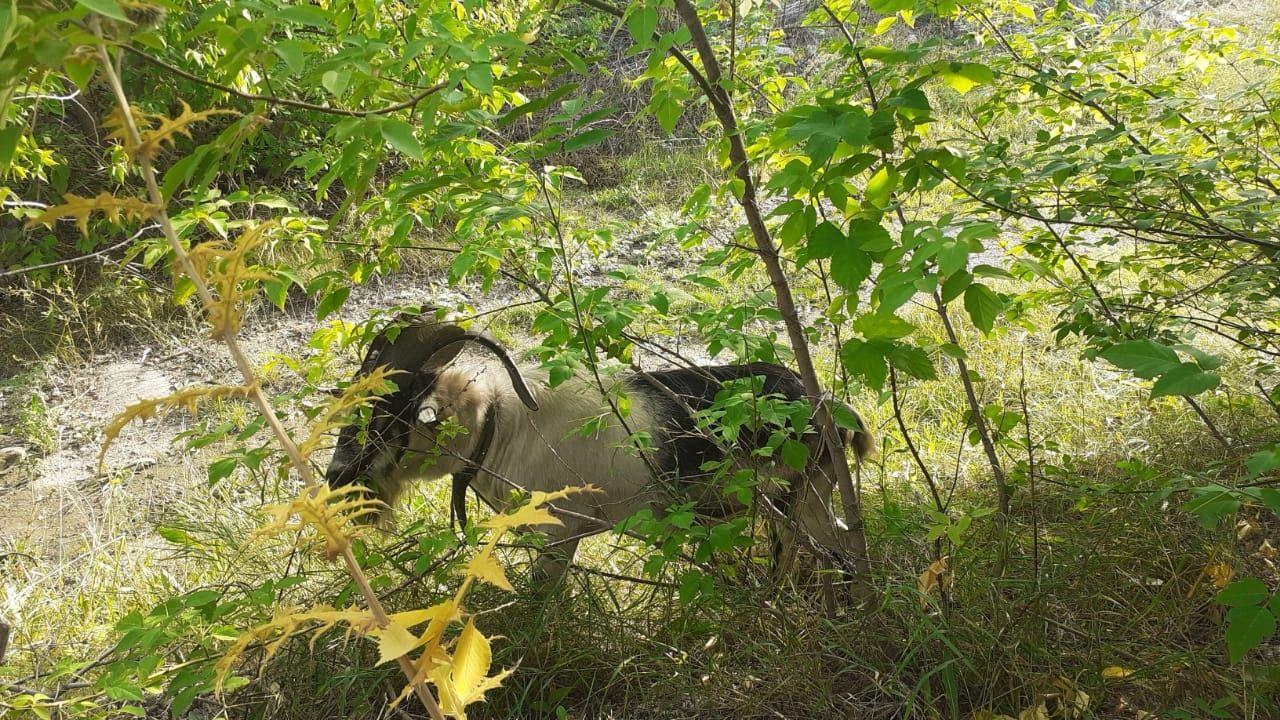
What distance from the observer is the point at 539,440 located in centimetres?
332

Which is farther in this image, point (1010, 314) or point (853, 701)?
point (1010, 314)

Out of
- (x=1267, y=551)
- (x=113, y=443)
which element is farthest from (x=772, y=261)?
(x=113, y=443)

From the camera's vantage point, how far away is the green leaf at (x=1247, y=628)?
Result: 4.60ft

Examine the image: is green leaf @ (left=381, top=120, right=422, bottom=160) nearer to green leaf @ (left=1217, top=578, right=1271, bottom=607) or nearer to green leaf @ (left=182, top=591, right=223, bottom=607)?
green leaf @ (left=182, top=591, right=223, bottom=607)

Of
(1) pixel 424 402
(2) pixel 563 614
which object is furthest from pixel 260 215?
(2) pixel 563 614

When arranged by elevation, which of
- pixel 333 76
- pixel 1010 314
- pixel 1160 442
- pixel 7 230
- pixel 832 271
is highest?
pixel 333 76

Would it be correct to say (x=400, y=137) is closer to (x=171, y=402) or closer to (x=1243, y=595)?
(x=171, y=402)

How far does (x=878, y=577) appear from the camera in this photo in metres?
2.46

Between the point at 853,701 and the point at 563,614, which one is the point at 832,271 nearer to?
the point at 853,701

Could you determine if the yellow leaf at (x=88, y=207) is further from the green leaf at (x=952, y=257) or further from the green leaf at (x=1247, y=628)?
the green leaf at (x=1247, y=628)

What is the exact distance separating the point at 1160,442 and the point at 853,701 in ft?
7.40

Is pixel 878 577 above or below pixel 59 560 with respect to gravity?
above

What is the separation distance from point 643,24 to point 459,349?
5.88ft

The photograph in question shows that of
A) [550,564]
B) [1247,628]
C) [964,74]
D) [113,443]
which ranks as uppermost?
[964,74]
